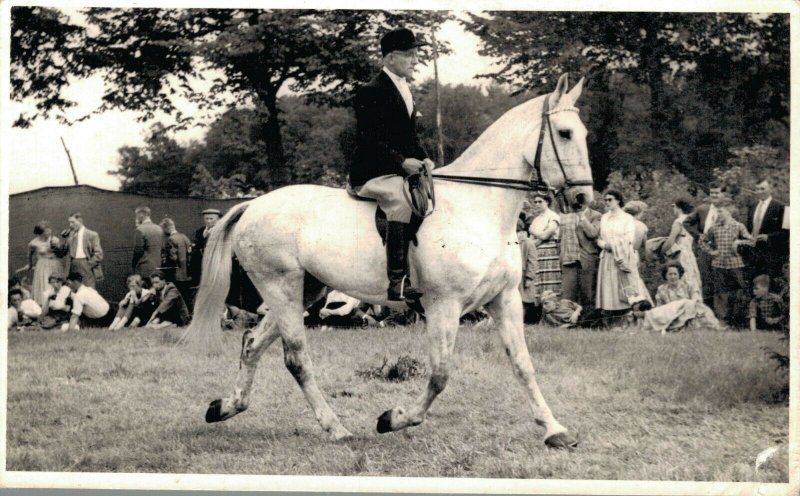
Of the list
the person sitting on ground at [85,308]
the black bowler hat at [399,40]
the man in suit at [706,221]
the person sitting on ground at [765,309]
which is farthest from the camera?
the person sitting on ground at [85,308]

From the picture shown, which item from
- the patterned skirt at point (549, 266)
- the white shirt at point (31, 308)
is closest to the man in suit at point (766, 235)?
the patterned skirt at point (549, 266)

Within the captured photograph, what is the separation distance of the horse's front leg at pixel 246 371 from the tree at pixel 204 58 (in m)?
1.68

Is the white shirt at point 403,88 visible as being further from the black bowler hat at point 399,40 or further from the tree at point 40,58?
the tree at point 40,58

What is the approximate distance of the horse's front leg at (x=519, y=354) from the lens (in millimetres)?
7086

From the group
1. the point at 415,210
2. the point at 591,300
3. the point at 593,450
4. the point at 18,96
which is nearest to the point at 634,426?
the point at 593,450

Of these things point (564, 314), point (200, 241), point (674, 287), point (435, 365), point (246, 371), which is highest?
point (200, 241)

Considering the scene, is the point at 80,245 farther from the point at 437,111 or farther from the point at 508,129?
the point at 508,129

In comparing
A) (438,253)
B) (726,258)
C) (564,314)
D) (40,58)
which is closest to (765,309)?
(726,258)

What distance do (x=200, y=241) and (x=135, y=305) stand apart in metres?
0.93

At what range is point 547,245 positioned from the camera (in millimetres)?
8555

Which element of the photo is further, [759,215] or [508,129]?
[759,215]

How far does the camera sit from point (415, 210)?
7027 mm

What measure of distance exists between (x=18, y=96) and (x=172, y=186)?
1.44m

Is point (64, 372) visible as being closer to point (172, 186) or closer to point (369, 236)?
point (172, 186)
